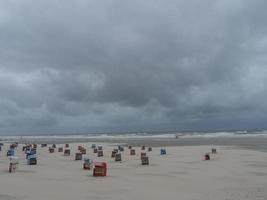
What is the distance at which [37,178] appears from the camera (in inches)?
560

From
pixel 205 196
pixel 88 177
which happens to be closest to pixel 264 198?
pixel 205 196

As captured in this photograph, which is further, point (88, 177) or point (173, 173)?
point (173, 173)

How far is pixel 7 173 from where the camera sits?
1559 cm

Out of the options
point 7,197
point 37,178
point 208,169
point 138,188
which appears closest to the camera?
point 7,197

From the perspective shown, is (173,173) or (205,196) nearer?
(205,196)

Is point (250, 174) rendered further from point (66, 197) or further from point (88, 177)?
point (66, 197)

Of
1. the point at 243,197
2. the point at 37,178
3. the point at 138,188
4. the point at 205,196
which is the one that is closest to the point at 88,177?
the point at 37,178

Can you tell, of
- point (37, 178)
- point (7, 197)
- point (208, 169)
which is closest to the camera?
point (7, 197)

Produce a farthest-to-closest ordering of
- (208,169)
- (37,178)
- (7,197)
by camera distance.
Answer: (208,169) → (37,178) → (7,197)

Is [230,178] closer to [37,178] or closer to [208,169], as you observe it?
[208,169]

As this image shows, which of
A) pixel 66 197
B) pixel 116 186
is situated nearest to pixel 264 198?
pixel 116 186

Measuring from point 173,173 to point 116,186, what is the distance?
4725 millimetres

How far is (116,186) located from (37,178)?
377cm

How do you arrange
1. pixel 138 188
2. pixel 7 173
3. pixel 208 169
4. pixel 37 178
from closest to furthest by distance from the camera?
pixel 138 188 → pixel 37 178 → pixel 7 173 → pixel 208 169
